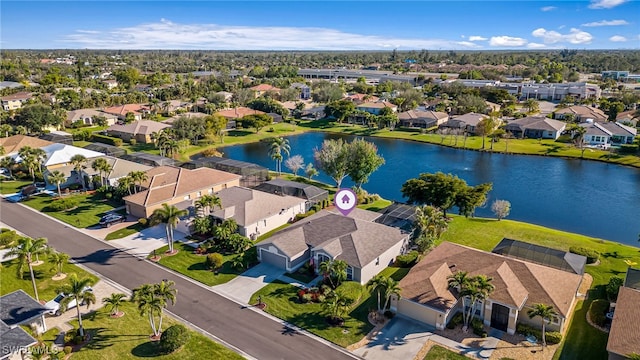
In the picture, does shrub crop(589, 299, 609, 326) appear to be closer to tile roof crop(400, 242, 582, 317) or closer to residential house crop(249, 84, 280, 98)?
tile roof crop(400, 242, 582, 317)

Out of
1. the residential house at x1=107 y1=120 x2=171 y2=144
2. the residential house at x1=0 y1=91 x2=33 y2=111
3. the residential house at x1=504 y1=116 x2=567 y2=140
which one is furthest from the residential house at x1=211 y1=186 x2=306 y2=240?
the residential house at x1=0 y1=91 x2=33 y2=111

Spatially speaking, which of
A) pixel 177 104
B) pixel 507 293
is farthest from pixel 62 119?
pixel 507 293

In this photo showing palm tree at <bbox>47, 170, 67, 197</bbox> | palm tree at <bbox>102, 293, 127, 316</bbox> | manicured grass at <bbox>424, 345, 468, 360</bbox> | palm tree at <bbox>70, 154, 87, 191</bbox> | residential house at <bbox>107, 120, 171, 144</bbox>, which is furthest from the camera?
residential house at <bbox>107, 120, 171, 144</bbox>

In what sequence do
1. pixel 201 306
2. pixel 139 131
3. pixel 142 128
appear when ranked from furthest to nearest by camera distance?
pixel 142 128, pixel 139 131, pixel 201 306

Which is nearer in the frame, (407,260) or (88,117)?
(407,260)

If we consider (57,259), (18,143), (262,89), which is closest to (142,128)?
(18,143)

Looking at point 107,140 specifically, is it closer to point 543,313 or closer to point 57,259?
point 57,259

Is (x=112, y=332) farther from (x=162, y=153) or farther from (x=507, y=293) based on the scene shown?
(x=162, y=153)
